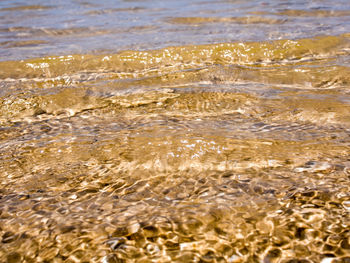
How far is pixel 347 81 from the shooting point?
15.6 feet

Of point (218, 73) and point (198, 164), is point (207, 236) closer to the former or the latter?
point (198, 164)

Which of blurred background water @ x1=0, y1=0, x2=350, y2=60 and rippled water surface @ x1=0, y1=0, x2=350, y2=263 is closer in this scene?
rippled water surface @ x1=0, y1=0, x2=350, y2=263

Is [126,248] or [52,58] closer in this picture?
[126,248]

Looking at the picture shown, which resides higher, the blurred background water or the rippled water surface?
the blurred background water

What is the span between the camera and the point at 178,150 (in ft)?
9.70

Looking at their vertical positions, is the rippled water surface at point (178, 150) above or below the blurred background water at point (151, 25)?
below

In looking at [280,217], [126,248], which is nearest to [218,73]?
[280,217]

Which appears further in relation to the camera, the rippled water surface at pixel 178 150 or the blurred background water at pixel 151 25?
the blurred background water at pixel 151 25

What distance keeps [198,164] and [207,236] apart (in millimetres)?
902

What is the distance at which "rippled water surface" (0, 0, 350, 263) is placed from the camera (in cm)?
191

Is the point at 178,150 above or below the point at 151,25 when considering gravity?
below

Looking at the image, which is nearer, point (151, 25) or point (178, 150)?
point (178, 150)

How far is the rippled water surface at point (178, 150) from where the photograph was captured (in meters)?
1.91

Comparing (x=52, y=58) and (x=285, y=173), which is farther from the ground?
(x=52, y=58)
